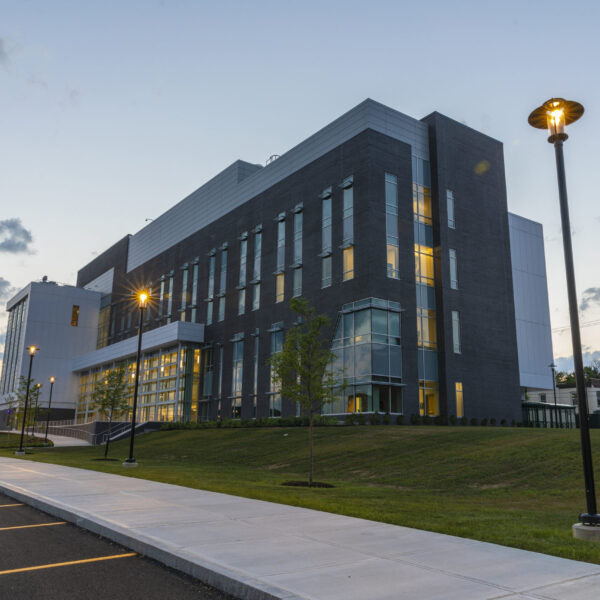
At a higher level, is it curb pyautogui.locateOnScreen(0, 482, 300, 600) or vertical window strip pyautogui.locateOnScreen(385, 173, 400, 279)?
vertical window strip pyautogui.locateOnScreen(385, 173, 400, 279)

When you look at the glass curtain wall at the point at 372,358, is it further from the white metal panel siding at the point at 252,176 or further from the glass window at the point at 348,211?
the white metal panel siding at the point at 252,176

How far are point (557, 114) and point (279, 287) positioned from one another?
131 ft

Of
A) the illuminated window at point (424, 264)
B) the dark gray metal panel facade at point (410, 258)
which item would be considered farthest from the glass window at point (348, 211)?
the illuminated window at point (424, 264)

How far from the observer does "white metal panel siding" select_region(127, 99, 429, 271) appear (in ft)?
145

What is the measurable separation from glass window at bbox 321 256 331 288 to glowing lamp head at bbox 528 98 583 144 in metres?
33.6

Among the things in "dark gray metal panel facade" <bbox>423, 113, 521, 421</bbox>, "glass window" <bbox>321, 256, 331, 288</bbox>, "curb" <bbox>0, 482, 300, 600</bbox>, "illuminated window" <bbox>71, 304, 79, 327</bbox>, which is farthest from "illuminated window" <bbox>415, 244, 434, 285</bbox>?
"illuminated window" <bbox>71, 304, 79, 327</bbox>

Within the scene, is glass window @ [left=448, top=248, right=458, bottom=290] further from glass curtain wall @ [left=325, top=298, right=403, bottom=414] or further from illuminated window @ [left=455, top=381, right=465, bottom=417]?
illuminated window @ [left=455, top=381, right=465, bottom=417]

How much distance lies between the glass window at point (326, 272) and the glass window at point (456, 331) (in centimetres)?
966

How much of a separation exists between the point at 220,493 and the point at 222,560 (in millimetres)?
7135

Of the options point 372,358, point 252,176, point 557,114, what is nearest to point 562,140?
point 557,114

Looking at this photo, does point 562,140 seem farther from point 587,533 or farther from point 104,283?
point 104,283

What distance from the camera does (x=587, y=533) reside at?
27.9 feet

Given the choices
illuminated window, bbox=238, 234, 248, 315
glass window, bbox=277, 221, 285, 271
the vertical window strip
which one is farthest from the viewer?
illuminated window, bbox=238, 234, 248, 315

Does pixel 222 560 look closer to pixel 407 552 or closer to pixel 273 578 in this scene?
pixel 273 578
